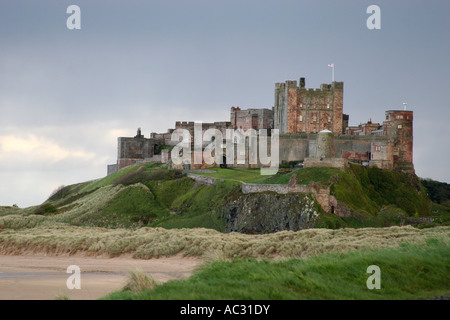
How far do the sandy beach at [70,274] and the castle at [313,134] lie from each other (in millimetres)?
35936

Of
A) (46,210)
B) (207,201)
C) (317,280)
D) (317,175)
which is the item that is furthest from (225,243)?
(46,210)

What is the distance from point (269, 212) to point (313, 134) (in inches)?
1092

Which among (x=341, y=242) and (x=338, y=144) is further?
(x=338, y=144)

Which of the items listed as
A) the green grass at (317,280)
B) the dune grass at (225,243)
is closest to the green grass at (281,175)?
the dune grass at (225,243)

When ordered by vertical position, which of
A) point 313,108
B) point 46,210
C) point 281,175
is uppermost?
point 313,108

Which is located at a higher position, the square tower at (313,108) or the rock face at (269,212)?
the square tower at (313,108)

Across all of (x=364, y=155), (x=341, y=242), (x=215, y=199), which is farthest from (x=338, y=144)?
(x=341, y=242)

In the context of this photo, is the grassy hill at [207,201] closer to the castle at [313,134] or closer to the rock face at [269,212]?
A: the rock face at [269,212]

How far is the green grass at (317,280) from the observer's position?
2172cm

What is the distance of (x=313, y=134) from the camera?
9144 centimetres

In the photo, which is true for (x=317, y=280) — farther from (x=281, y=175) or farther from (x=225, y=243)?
(x=281, y=175)
